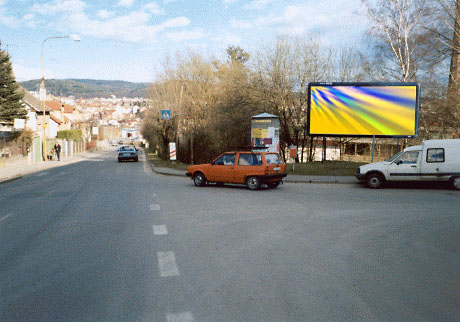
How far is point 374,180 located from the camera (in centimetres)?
1606

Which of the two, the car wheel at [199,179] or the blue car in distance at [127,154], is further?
the blue car in distance at [127,154]

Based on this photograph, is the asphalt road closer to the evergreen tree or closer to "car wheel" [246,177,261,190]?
"car wheel" [246,177,261,190]

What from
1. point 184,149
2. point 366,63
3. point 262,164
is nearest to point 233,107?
point 184,149

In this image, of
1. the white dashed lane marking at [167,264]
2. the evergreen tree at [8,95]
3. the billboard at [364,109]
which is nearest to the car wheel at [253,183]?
the billboard at [364,109]

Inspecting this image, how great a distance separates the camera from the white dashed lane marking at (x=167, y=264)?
518 cm

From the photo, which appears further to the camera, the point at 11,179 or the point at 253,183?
the point at 11,179

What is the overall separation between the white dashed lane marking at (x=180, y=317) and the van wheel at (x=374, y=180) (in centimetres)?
1366

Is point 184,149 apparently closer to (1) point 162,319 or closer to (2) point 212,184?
(2) point 212,184

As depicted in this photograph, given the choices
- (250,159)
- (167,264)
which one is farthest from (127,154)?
(167,264)

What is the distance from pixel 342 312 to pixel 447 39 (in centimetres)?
2522

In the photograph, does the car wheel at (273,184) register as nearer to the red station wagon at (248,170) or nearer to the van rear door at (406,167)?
the red station wagon at (248,170)

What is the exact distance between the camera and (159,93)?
41.3 m

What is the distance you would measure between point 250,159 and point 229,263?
10.0 meters

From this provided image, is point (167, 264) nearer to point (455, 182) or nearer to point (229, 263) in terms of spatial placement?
point (229, 263)
